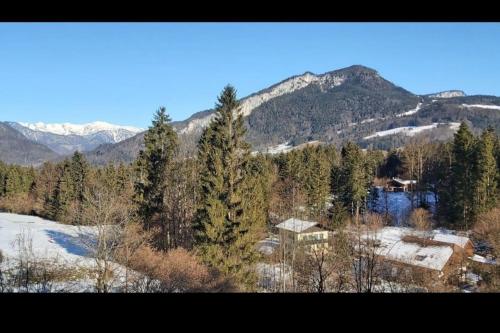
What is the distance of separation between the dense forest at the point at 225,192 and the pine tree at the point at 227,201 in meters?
0.05

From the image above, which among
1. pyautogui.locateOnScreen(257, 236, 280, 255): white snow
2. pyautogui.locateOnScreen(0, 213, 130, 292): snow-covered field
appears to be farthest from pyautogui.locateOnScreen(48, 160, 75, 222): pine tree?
pyautogui.locateOnScreen(257, 236, 280, 255): white snow

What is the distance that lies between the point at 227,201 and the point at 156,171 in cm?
692

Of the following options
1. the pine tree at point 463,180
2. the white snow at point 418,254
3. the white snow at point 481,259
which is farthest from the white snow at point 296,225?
the pine tree at point 463,180

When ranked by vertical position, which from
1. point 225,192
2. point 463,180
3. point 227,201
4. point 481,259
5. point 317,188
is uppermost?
point 463,180

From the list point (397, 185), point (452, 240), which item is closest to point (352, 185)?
point (452, 240)

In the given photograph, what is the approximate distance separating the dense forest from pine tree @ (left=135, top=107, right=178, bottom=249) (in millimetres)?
63

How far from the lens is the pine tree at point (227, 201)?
18.8 meters

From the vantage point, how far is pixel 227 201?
19859 mm

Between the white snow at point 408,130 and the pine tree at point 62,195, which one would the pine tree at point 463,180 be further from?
the white snow at point 408,130

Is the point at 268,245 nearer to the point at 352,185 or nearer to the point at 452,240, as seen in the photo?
the point at 352,185

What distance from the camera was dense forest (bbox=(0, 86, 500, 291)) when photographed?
62.5ft

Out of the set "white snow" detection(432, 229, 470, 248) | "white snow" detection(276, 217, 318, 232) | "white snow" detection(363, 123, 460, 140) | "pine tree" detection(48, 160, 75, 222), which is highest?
"white snow" detection(363, 123, 460, 140)

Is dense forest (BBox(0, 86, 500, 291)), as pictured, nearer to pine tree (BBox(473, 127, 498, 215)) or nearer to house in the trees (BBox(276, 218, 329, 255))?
pine tree (BBox(473, 127, 498, 215))
